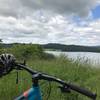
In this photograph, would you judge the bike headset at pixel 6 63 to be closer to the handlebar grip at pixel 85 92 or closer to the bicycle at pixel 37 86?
the bicycle at pixel 37 86

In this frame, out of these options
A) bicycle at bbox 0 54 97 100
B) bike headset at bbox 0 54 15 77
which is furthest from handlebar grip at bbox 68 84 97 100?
bike headset at bbox 0 54 15 77

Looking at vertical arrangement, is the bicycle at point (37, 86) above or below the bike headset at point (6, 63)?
below

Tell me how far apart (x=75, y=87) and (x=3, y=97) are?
3976mm

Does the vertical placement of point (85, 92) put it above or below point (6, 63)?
below

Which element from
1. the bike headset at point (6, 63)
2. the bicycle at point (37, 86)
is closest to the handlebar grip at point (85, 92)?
the bicycle at point (37, 86)

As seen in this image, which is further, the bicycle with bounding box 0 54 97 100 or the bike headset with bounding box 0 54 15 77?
the bike headset with bounding box 0 54 15 77

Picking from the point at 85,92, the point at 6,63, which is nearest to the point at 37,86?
the point at 6,63

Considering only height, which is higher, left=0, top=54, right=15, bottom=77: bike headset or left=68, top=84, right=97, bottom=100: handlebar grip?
left=0, top=54, right=15, bottom=77: bike headset

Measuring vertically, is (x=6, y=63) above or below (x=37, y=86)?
above

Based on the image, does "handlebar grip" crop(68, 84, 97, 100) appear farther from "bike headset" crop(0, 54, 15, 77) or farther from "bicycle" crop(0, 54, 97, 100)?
"bike headset" crop(0, 54, 15, 77)

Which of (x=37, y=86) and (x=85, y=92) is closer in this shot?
(x=85, y=92)

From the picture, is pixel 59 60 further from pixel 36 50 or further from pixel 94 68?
pixel 36 50

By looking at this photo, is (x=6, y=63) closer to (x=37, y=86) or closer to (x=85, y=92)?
(x=37, y=86)

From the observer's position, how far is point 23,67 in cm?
214
